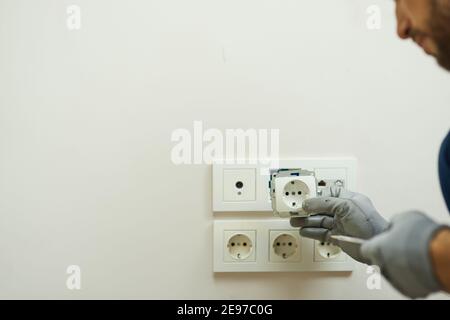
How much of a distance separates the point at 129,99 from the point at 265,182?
23cm

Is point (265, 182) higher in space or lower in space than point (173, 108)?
lower

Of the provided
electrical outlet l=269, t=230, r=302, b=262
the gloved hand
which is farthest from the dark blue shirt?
electrical outlet l=269, t=230, r=302, b=262

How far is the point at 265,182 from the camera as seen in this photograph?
622mm

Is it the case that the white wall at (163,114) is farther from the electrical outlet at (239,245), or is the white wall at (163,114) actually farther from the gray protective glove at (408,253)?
the gray protective glove at (408,253)

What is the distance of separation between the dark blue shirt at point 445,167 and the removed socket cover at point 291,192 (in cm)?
16

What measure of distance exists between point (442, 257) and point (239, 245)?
0.30 m

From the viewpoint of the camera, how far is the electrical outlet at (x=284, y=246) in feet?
2.07

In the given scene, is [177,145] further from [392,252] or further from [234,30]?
[392,252]

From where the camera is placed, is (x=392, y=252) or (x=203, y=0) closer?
(x=392, y=252)

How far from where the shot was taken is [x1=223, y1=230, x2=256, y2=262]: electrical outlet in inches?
24.7

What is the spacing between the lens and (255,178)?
0.62 m

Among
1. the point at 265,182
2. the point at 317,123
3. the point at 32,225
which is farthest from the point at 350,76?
the point at 32,225

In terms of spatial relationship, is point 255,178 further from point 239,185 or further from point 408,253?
point 408,253
